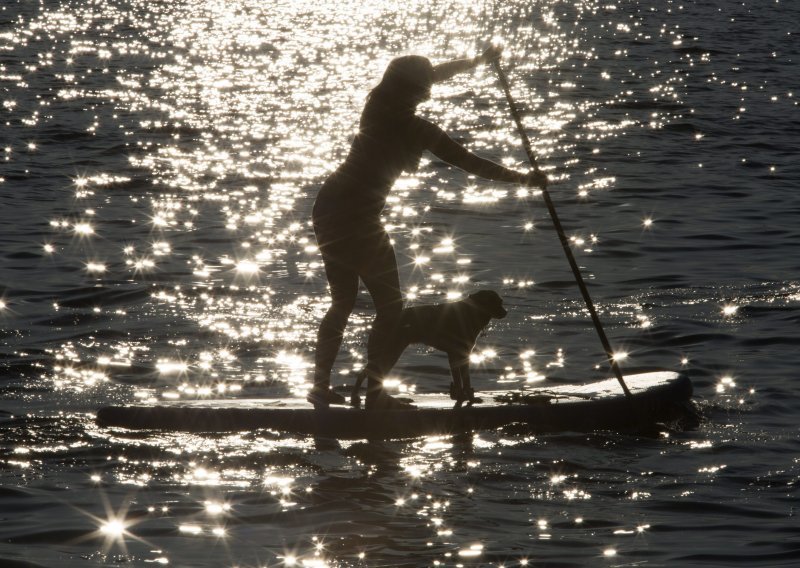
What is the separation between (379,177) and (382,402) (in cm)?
184

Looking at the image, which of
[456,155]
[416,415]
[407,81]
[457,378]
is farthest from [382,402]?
[407,81]

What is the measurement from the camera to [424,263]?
18.2m

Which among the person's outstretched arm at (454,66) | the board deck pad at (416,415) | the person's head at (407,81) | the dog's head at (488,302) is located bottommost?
the board deck pad at (416,415)

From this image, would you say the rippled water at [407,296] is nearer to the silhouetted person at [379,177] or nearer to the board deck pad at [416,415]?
the board deck pad at [416,415]

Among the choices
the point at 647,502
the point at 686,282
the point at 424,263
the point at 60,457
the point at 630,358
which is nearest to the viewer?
the point at 647,502

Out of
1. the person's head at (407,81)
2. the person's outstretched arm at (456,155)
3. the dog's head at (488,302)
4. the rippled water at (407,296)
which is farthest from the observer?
the dog's head at (488,302)

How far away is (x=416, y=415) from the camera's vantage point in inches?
410

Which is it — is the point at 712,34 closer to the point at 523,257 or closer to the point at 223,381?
the point at 523,257

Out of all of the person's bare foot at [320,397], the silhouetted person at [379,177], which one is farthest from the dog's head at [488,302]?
the person's bare foot at [320,397]

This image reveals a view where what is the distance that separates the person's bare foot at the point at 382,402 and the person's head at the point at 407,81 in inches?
89.5

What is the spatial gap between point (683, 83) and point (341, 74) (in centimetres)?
999

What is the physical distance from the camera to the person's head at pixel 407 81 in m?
9.33

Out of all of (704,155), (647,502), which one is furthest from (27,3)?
(647,502)

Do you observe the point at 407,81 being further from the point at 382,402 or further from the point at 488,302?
the point at 382,402
